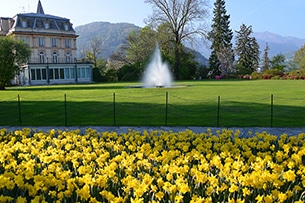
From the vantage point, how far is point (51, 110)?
1285 cm

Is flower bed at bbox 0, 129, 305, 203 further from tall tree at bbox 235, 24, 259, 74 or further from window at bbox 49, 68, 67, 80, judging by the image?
tall tree at bbox 235, 24, 259, 74

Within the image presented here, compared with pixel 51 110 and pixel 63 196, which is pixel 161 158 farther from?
pixel 51 110

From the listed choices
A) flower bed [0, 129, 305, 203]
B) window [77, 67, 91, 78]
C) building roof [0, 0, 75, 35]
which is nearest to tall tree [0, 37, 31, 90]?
window [77, 67, 91, 78]

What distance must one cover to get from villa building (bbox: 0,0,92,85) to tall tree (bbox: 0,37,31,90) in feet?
40.8

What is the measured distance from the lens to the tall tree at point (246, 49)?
211 feet

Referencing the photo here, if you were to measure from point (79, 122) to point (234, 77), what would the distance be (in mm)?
41041

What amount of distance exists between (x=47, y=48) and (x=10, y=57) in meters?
24.3

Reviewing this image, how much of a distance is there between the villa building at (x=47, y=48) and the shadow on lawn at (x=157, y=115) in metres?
32.4

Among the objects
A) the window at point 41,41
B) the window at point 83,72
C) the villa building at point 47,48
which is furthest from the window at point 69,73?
the window at point 41,41

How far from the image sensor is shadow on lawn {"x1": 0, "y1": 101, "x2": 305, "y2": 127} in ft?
32.2

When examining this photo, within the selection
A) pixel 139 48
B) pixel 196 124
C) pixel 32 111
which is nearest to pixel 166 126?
pixel 196 124

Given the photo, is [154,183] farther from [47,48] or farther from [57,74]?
[47,48]

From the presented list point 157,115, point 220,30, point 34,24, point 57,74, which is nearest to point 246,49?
point 220,30

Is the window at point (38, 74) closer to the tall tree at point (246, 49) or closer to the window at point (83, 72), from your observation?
the window at point (83, 72)
